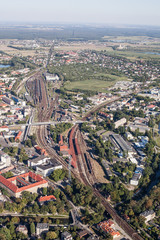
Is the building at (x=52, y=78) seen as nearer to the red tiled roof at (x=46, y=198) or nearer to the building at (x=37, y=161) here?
the building at (x=37, y=161)

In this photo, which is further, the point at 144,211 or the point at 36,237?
the point at 144,211

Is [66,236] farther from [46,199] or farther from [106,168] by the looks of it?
[106,168]

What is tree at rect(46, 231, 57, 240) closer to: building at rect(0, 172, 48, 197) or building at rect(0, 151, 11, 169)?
building at rect(0, 172, 48, 197)

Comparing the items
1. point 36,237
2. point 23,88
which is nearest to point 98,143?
point 36,237

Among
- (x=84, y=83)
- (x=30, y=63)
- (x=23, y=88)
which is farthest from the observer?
(x=30, y=63)

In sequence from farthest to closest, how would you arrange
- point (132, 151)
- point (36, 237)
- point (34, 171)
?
point (132, 151)
point (34, 171)
point (36, 237)

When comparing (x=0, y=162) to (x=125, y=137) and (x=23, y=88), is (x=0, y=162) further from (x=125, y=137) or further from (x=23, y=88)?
(x=23, y=88)
